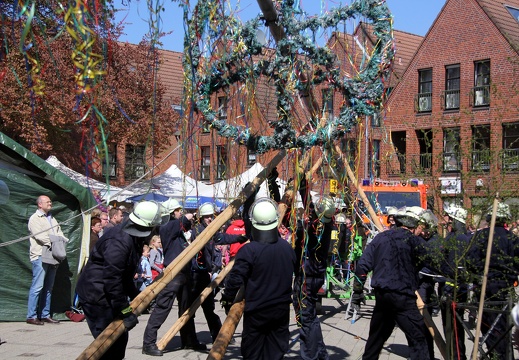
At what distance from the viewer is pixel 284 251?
6.56 metres

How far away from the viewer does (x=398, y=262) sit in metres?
7.24

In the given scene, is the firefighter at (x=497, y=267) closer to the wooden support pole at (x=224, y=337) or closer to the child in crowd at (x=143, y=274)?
the wooden support pole at (x=224, y=337)

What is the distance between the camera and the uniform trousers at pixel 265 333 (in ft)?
21.1

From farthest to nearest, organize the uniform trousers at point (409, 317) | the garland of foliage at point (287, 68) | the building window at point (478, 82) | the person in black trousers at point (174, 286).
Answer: the building window at point (478, 82), the person in black trousers at point (174, 286), the garland of foliage at point (287, 68), the uniform trousers at point (409, 317)

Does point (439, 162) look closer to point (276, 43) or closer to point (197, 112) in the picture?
point (276, 43)

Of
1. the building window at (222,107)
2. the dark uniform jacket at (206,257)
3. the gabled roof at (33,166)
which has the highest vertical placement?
the building window at (222,107)

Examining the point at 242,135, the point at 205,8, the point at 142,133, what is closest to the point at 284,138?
the point at 242,135

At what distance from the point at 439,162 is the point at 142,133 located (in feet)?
49.9

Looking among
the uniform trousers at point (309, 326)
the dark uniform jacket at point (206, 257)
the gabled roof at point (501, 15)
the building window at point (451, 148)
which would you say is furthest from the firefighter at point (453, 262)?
the gabled roof at point (501, 15)

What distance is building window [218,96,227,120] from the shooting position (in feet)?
26.1

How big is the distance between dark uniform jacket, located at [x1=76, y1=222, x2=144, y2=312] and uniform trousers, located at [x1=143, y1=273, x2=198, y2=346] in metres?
2.27

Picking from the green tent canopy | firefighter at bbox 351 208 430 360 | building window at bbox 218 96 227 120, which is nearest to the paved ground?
the green tent canopy

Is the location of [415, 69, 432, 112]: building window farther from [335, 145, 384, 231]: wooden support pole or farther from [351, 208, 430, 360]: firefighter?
[351, 208, 430, 360]: firefighter

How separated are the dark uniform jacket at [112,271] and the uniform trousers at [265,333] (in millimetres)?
1133
